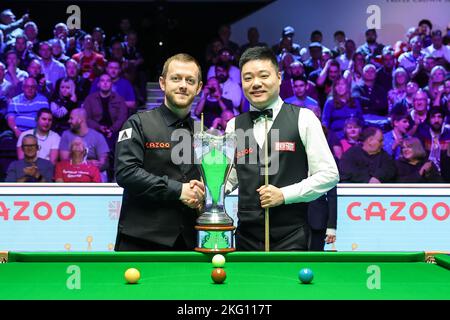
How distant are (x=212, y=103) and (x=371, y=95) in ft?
5.74

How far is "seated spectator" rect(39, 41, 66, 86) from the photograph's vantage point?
329 inches

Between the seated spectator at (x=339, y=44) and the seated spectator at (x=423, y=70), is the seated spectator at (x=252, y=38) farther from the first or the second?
the seated spectator at (x=423, y=70)

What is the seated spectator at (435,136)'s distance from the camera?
791 centimetres

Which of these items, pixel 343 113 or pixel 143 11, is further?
pixel 143 11

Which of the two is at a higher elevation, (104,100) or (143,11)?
(143,11)

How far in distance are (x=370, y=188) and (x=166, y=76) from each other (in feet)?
8.80

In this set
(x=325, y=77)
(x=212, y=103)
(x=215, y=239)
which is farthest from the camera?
(x=325, y=77)

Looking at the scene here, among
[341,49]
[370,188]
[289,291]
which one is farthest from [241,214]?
[341,49]

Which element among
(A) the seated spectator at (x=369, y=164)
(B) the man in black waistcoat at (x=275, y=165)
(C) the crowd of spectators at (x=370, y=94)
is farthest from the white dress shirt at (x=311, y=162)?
(C) the crowd of spectators at (x=370, y=94)

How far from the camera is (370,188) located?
5.93 metres

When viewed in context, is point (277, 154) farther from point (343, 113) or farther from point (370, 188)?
point (343, 113)

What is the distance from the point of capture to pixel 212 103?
26.7 ft

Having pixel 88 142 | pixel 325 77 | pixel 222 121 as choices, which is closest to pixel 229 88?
pixel 222 121

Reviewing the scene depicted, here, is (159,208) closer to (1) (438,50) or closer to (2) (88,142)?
(2) (88,142)
